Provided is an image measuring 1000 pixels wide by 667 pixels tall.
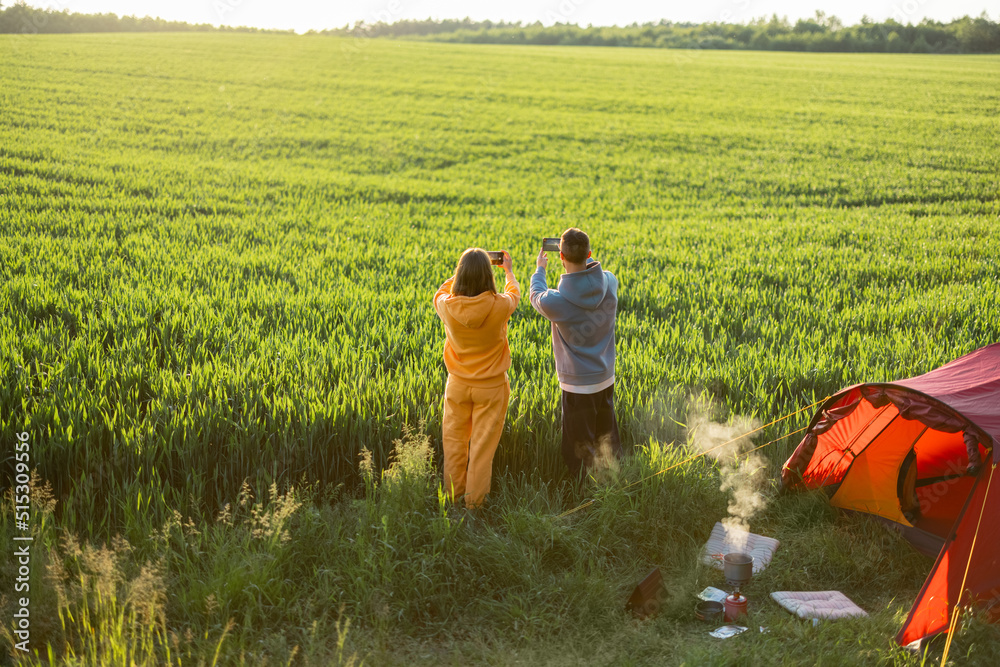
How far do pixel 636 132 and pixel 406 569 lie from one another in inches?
901

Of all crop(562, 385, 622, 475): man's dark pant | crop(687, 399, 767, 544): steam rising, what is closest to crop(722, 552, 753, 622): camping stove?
crop(687, 399, 767, 544): steam rising

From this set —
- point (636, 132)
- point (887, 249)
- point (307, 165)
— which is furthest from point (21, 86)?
point (887, 249)

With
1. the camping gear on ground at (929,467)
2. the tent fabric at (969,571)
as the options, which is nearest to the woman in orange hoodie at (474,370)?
the camping gear on ground at (929,467)

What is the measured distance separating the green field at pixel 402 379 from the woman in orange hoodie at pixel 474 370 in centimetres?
24

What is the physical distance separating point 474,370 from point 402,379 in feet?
3.98

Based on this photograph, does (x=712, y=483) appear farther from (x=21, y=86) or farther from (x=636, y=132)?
(x=21, y=86)

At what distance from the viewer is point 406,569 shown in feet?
11.6

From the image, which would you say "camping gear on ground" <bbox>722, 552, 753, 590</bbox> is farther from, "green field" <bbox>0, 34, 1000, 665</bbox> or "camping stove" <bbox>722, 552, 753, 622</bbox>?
"green field" <bbox>0, 34, 1000, 665</bbox>

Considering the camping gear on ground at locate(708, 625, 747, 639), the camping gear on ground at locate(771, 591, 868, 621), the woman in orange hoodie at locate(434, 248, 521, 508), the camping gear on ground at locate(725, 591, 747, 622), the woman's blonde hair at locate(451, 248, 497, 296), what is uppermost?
the woman's blonde hair at locate(451, 248, 497, 296)

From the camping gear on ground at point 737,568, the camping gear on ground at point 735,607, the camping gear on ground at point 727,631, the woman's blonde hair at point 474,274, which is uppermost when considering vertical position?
the woman's blonde hair at point 474,274

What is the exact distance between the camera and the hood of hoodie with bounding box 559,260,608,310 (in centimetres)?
412

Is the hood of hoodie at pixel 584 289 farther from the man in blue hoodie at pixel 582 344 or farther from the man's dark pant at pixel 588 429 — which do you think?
the man's dark pant at pixel 588 429

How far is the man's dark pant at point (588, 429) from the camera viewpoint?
4.33 meters

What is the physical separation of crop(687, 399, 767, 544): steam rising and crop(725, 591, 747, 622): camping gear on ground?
0.75m
